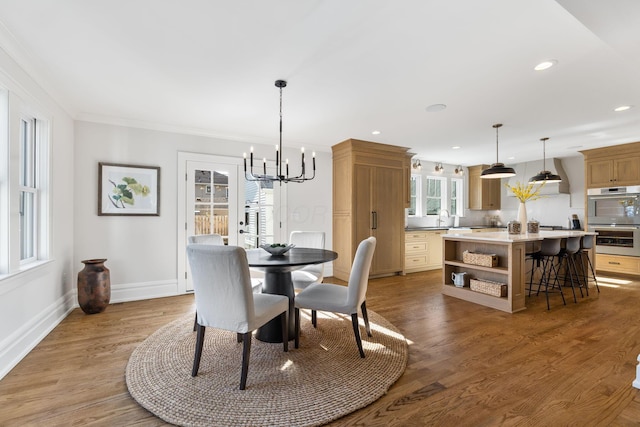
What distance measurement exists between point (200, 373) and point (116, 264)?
2440mm

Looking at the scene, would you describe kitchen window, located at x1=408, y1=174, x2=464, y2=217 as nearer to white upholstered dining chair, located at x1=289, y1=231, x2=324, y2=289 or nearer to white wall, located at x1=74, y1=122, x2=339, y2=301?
white upholstered dining chair, located at x1=289, y1=231, x2=324, y2=289

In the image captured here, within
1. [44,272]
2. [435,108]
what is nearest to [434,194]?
[435,108]

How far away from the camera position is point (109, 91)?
2.91m

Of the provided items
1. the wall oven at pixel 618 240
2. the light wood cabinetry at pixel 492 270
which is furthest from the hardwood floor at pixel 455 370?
the wall oven at pixel 618 240

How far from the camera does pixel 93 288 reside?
3240mm

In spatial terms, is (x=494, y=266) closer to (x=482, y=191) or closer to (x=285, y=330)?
(x=285, y=330)

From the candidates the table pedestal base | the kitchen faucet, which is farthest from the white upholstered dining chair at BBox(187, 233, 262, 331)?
the kitchen faucet

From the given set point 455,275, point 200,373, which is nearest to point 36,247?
point 200,373

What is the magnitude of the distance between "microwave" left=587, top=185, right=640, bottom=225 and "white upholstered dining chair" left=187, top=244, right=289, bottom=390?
6.30 meters

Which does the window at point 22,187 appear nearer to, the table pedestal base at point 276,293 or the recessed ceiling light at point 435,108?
the table pedestal base at point 276,293

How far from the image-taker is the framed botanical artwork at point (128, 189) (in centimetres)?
367

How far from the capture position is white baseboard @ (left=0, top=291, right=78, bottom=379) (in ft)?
6.94

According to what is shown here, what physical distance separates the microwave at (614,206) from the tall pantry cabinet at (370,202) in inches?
136

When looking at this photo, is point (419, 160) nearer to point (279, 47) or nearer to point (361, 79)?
point (361, 79)
